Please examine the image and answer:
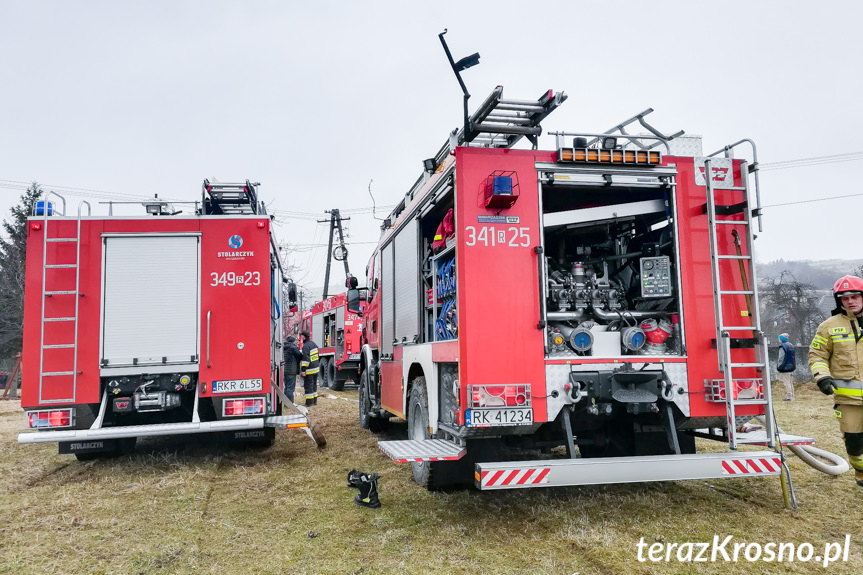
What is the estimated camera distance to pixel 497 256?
14.6 ft

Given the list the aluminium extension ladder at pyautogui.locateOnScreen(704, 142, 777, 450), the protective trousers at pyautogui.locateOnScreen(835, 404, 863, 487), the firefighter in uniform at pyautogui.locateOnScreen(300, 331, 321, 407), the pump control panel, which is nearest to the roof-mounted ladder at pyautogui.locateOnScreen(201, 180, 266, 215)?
the firefighter in uniform at pyautogui.locateOnScreen(300, 331, 321, 407)

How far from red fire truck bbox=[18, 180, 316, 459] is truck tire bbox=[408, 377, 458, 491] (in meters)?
1.51

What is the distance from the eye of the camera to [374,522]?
4598 mm

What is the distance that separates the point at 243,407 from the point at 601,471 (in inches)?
169

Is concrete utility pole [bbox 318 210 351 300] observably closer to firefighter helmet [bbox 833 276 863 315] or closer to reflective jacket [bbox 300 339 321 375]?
reflective jacket [bbox 300 339 321 375]

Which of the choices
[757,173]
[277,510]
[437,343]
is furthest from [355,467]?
[757,173]

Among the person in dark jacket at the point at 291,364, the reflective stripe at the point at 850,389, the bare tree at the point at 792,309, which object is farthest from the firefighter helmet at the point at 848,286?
the bare tree at the point at 792,309

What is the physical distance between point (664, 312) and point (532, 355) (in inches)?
51.1

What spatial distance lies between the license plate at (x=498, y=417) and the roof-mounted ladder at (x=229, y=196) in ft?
15.4

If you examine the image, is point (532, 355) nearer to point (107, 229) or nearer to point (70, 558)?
point (70, 558)

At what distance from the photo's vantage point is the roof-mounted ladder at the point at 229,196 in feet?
25.6

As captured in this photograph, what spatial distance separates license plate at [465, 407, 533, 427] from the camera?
423 cm

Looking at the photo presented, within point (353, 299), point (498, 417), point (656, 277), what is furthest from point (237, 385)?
point (656, 277)

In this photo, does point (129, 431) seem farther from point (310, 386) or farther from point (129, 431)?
point (310, 386)
